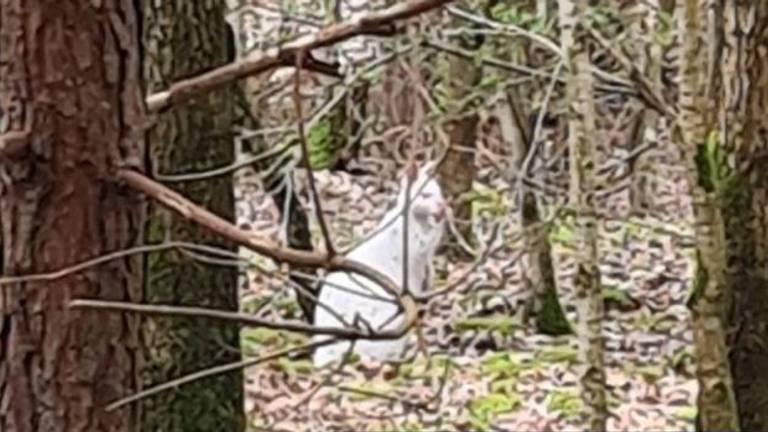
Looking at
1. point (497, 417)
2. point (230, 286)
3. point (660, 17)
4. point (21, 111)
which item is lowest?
point (497, 417)

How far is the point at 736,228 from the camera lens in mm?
5645

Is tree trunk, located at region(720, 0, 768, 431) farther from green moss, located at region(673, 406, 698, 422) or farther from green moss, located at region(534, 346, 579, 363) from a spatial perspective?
green moss, located at region(534, 346, 579, 363)

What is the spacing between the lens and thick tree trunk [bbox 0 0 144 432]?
263cm

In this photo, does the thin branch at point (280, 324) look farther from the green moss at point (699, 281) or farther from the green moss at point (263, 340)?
the green moss at point (263, 340)

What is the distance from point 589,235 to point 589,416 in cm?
85

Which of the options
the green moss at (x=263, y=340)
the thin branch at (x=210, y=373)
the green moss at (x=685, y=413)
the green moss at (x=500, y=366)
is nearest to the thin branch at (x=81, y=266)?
the thin branch at (x=210, y=373)

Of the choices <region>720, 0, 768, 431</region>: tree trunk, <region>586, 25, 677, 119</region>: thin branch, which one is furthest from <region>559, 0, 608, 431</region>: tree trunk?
<region>720, 0, 768, 431</region>: tree trunk

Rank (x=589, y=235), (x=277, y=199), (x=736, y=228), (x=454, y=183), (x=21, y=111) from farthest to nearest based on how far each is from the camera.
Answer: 1. (x=454, y=183)
2. (x=277, y=199)
3. (x=589, y=235)
4. (x=736, y=228)
5. (x=21, y=111)

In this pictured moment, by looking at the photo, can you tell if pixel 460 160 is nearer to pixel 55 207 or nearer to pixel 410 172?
pixel 410 172

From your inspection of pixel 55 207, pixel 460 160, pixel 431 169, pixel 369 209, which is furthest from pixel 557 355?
pixel 55 207

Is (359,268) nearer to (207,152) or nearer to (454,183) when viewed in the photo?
(207,152)

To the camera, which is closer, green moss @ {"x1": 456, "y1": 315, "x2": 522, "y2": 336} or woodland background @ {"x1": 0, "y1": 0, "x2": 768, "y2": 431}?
woodland background @ {"x1": 0, "y1": 0, "x2": 768, "y2": 431}

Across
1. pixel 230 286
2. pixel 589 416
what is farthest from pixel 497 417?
pixel 230 286

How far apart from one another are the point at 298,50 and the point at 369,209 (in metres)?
10.1
